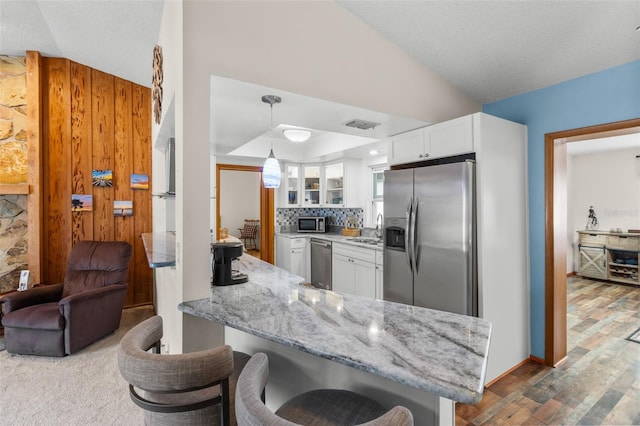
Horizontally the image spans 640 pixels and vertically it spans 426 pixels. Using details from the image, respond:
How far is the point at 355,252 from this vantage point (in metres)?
4.31

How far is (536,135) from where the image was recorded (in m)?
2.83

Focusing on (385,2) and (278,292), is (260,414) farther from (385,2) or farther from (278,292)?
(385,2)

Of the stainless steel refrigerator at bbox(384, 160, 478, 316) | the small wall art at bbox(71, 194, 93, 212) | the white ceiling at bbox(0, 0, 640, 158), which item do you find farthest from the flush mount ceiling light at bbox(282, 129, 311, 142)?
the small wall art at bbox(71, 194, 93, 212)

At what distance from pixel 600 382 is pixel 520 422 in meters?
1.04

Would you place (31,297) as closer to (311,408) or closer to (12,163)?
(12,163)

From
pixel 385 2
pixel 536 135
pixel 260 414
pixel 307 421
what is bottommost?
pixel 307 421

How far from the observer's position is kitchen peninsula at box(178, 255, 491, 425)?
3.12 feet

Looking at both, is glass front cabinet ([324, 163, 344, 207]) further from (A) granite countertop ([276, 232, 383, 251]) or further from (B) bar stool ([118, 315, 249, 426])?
(B) bar stool ([118, 315, 249, 426])

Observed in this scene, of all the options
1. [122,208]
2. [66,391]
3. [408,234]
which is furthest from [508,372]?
[122,208]

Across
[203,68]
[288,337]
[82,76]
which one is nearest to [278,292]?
[288,337]

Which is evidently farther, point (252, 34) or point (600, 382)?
point (600, 382)

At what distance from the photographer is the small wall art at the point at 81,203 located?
3803mm

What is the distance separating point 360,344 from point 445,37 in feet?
7.56

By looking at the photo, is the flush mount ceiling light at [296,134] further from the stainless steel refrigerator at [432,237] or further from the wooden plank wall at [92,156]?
the wooden plank wall at [92,156]
